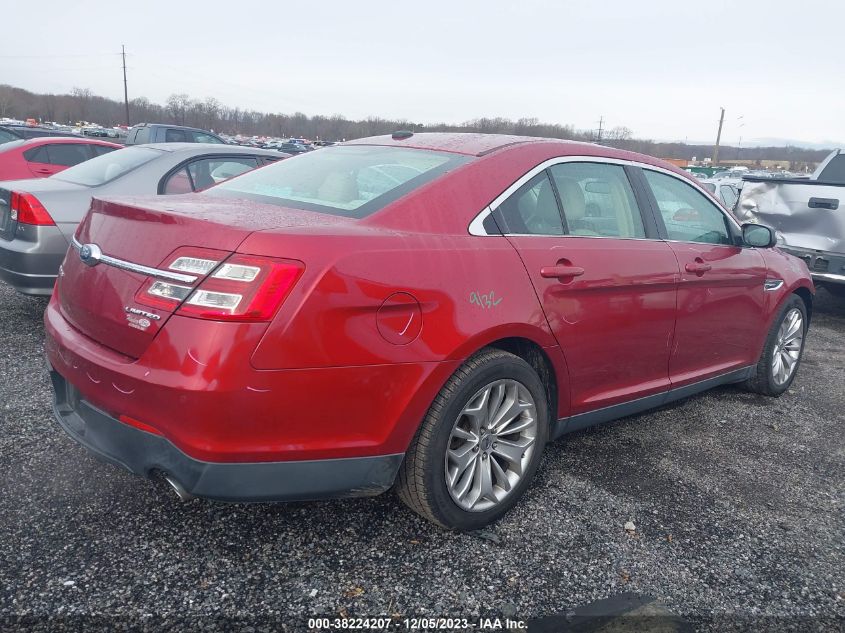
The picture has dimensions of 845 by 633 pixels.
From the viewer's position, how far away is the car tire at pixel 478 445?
242cm

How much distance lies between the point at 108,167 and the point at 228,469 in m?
4.32

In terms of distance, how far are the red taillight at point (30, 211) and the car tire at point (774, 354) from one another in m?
5.05

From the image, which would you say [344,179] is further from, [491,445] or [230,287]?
[491,445]

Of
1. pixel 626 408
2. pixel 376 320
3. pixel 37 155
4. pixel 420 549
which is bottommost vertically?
pixel 420 549

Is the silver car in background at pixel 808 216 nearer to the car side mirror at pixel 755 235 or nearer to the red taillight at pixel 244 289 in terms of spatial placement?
the car side mirror at pixel 755 235

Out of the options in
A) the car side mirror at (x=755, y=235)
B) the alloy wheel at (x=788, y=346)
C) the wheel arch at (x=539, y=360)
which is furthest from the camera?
the alloy wheel at (x=788, y=346)

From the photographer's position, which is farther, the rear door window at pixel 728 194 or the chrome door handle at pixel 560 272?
the rear door window at pixel 728 194

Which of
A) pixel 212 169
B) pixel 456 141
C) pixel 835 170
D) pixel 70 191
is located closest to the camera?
pixel 456 141

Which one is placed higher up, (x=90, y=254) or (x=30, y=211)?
(x=90, y=254)

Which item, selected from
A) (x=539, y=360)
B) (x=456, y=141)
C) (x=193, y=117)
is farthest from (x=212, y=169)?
(x=193, y=117)

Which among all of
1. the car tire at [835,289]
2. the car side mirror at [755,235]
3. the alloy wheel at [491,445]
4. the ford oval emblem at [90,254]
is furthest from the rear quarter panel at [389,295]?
the car tire at [835,289]

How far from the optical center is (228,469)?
2072 mm

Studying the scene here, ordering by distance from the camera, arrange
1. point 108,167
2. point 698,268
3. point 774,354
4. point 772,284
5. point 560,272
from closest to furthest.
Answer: point 560,272 < point 698,268 < point 772,284 < point 774,354 < point 108,167

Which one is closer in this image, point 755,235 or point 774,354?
point 755,235
